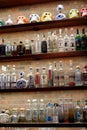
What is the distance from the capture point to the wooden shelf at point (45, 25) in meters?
3.06

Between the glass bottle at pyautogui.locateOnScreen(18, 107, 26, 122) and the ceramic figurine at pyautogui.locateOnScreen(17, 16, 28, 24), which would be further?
the ceramic figurine at pyautogui.locateOnScreen(17, 16, 28, 24)

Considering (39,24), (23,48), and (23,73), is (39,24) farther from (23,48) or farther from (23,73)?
(23,73)

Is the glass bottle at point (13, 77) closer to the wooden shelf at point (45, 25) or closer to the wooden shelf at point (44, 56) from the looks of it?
the wooden shelf at point (44, 56)

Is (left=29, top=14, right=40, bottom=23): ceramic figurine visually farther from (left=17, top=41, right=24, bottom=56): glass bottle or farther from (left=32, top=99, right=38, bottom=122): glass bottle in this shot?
(left=32, top=99, right=38, bottom=122): glass bottle

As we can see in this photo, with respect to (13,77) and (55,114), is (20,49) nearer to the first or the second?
(13,77)

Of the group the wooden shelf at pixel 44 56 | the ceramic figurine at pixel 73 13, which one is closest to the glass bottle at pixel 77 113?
the wooden shelf at pixel 44 56

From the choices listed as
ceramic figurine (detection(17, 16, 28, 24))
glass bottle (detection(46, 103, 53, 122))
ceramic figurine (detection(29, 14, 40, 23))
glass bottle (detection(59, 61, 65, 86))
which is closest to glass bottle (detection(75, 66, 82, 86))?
glass bottle (detection(59, 61, 65, 86))

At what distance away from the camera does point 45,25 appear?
3.17 meters

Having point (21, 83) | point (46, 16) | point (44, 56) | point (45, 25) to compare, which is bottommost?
point (21, 83)

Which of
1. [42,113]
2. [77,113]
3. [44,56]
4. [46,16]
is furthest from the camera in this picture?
[46,16]

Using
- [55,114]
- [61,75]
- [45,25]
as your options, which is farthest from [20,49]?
[55,114]

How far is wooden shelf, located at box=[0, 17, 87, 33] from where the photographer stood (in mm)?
3059

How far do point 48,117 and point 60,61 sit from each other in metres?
0.69

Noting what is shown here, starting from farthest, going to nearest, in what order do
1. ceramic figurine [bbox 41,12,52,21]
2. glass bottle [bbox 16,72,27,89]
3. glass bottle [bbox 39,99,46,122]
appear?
ceramic figurine [bbox 41,12,52,21], glass bottle [bbox 16,72,27,89], glass bottle [bbox 39,99,46,122]
